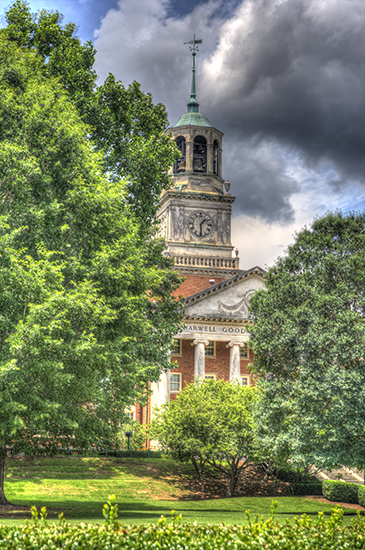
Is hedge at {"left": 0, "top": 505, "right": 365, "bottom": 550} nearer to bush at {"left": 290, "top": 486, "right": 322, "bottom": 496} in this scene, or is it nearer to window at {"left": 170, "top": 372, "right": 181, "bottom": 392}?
bush at {"left": 290, "top": 486, "right": 322, "bottom": 496}

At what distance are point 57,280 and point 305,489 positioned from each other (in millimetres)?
23902

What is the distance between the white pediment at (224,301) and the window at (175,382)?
582 cm

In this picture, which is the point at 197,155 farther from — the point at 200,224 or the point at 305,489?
the point at 305,489

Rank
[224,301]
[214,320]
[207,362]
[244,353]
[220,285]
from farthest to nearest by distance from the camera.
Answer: [244,353]
[207,362]
[224,301]
[220,285]
[214,320]

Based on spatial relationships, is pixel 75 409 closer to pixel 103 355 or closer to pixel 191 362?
pixel 103 355

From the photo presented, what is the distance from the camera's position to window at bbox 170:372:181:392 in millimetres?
46250

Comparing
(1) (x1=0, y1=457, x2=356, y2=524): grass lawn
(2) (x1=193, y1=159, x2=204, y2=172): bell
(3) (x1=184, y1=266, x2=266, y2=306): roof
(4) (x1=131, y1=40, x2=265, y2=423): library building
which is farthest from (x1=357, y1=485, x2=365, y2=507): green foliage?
(2) (x1=193, y1=159, x2=204, y2=172): bell

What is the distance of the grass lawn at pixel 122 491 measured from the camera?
73.7ft

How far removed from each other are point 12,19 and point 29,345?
1642 centimetres

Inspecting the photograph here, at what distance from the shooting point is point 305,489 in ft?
106

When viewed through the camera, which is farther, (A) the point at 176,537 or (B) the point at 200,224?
(B) the point at 200,224

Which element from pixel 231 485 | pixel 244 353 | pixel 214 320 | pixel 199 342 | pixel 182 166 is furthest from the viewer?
pixel 182 166

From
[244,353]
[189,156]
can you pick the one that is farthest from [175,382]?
[189,156]

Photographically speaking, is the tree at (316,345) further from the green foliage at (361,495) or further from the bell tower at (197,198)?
the bell tower at (197,198)
